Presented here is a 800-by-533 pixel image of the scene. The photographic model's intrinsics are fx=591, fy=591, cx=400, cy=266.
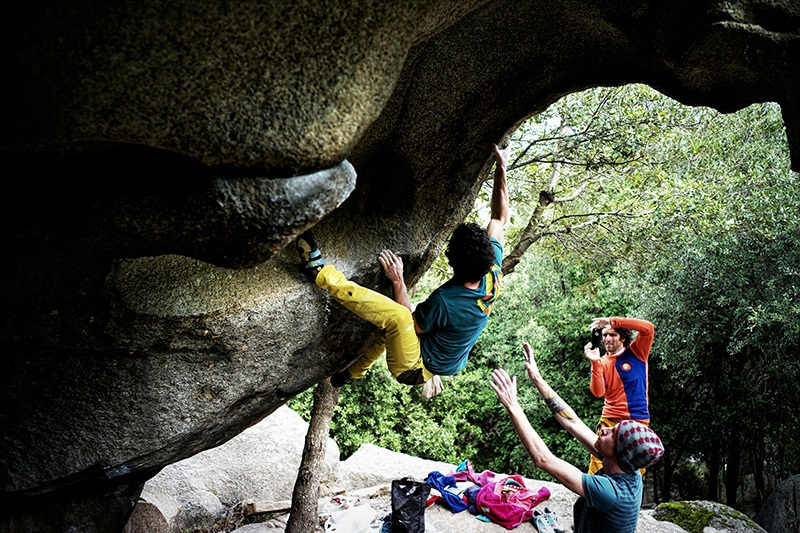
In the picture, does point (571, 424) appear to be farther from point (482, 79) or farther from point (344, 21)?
point (344, 21)

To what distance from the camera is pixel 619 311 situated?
51.6 feet

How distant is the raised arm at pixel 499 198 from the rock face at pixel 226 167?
0.17 metres

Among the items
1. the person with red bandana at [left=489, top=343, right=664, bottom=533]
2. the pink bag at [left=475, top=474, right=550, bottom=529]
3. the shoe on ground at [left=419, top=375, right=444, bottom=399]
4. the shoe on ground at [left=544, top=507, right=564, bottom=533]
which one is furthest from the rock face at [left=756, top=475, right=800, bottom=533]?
the person with red bandana at [left=489, top=343, right=664, bottom=533]

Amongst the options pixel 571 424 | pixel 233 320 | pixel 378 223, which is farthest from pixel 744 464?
pixel 233 320

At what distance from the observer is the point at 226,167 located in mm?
2787

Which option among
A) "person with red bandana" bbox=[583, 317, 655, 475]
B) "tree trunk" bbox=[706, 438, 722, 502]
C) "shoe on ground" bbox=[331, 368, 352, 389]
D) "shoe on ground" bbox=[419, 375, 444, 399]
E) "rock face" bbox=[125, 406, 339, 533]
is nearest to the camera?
"shoe on ground" bbox=[331, 368, 352, 389]

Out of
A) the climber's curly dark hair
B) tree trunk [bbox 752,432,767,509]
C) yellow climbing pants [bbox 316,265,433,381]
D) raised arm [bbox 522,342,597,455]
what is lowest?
raised arm [bbox 522,342,597,455]

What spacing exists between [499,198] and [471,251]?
0.98 meters

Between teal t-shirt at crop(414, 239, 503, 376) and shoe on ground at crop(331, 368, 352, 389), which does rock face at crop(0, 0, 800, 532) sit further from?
shoe on ground at crop(331, 368, 352, 389)

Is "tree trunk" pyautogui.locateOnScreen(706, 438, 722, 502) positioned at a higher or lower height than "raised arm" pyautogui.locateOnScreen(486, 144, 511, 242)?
higher

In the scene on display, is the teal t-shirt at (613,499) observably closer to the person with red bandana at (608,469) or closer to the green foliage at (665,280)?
the person with red bandana at (608,469)

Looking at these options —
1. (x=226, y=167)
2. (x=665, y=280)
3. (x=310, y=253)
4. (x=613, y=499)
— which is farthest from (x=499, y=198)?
(x=665, y=280)

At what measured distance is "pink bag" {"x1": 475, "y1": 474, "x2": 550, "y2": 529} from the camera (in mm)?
8180

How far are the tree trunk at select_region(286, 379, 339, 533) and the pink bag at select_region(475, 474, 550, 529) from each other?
2.35m
